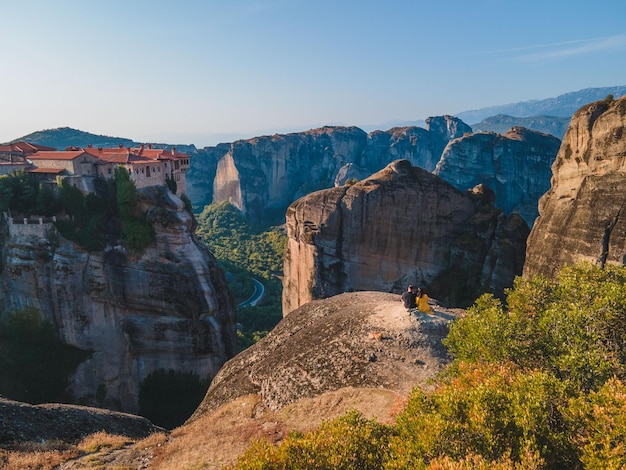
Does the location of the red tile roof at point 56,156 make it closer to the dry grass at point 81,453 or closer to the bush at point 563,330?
the dry grass at point 81,453

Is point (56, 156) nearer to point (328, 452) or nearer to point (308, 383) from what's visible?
point (308, 383)

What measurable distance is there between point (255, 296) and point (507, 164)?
200 feet

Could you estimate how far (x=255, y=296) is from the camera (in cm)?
7950

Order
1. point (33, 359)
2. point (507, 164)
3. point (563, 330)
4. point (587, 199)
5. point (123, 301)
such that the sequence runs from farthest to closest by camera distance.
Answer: point (507, 164) < point (123, 301) < point (33, 359) < point (587, 199) < point (563, 330)

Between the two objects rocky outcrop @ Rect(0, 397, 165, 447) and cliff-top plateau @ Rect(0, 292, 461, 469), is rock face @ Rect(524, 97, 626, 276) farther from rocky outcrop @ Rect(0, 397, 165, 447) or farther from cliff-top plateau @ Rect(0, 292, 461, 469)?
rocky outcrop @ Rect(0, 397, 165, 447)

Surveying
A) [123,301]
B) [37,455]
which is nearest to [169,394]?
[123,301]

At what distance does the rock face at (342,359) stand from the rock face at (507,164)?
76504mm

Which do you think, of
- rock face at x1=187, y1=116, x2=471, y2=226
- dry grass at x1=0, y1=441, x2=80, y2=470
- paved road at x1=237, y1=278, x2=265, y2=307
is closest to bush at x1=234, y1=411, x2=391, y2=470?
dry grass at x1=0, y1=441, x2=80, y2=470

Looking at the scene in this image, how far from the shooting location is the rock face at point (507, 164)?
89.1m

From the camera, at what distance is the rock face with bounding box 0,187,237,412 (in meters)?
41.4

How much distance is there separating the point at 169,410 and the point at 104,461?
29.1 meters

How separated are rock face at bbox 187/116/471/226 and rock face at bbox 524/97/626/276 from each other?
92240 millimetres

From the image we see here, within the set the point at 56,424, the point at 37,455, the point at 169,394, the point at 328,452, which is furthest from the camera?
the point at 169,394

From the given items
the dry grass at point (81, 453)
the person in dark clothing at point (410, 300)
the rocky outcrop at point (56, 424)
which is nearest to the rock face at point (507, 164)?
the person in dark clothing at point (410, 300)
